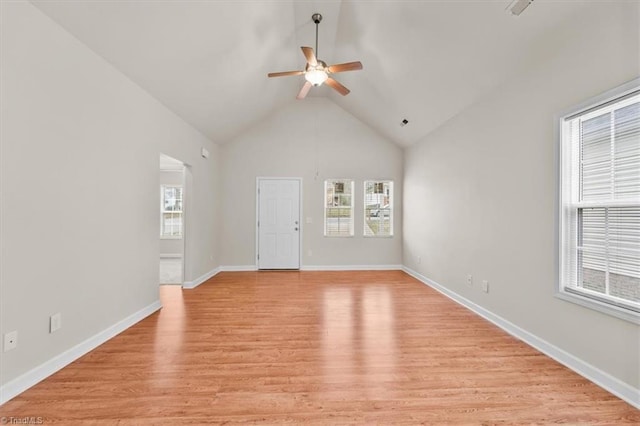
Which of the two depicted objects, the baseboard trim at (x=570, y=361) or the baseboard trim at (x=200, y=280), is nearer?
the baseboard trim at (x=570, y=361)

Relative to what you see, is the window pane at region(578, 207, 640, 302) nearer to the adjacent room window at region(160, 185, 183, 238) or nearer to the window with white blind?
the window with white blind

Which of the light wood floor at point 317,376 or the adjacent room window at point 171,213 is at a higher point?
the adjacent room window at point 171,213

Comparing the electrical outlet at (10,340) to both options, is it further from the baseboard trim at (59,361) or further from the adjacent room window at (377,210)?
the adjacent room window at (377,210)

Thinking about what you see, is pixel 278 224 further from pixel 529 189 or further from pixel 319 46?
pixel 529 189

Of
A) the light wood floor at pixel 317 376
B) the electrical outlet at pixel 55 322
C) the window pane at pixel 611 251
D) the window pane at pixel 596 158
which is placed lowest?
the light wood floor at pixel 317 376

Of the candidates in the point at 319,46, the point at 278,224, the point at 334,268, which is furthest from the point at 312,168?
the point at 319,46

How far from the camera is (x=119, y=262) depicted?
9.64ft

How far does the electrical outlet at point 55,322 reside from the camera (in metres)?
2.15

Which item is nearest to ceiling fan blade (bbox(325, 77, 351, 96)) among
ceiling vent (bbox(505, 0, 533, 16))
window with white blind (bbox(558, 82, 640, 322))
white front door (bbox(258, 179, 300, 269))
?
ceiling vent (bbox(505, 0, 533, 16))

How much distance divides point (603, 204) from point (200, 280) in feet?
17.2

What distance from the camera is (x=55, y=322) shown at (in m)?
A: 2.19

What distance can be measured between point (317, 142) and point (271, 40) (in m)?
2.64

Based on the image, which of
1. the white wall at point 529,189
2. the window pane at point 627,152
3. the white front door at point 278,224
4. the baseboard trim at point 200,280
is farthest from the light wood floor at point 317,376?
the white front door at point 278,224

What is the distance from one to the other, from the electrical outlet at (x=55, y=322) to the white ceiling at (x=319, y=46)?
2.23 metres
